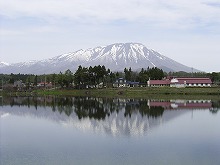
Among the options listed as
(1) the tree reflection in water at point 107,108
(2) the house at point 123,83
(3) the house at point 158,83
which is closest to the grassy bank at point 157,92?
(3) the house at point 158,83

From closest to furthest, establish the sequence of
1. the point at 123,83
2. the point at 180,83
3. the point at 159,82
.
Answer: the point at 180,83 < the point at 159,82 < the point at 123,83

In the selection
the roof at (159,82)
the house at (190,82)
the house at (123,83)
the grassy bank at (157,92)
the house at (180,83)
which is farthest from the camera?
the house at (123,83)

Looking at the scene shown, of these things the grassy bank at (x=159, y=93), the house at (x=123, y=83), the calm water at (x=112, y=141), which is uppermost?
the house at (x=123, y=83)

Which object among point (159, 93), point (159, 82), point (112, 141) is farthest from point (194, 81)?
point (112, 141)

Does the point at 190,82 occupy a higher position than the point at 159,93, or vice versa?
the point at 190,82

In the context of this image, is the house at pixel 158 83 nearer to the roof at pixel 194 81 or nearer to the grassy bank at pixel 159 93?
the roof at pixel 194 81

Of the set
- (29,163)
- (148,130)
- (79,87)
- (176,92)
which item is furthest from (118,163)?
(79,87)

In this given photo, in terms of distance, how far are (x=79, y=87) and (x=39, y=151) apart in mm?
63618

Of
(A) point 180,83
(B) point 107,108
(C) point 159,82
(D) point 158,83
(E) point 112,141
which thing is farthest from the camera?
(C) point 159,82

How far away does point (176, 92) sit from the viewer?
6556cm

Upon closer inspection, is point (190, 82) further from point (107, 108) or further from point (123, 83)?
point (107, 108)

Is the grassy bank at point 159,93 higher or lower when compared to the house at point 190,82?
lower

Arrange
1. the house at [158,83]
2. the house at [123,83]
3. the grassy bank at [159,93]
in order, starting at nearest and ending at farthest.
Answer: the grassy bank at [159,93] → the house at [158,83] → the house at [123,83]

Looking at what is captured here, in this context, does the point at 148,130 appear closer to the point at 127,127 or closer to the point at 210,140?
the point at 127,127
